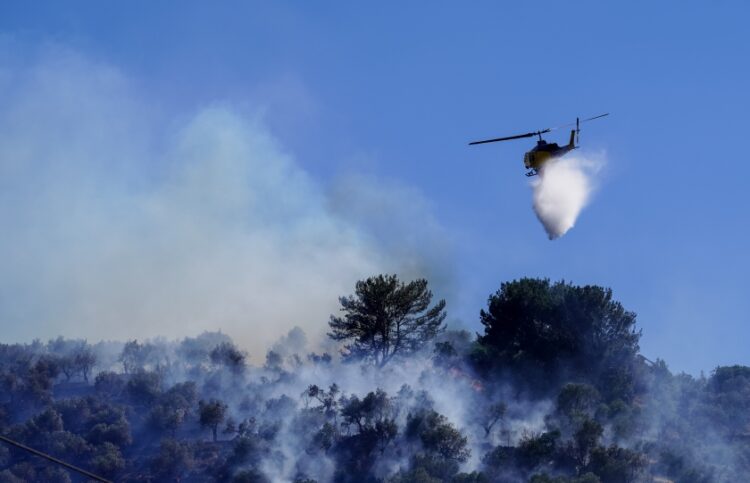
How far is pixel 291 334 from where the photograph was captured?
143 metres

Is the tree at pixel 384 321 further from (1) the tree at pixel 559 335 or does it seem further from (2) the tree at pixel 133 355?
(2) the tree at pixel 133 355

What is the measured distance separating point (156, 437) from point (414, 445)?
91.2 ft

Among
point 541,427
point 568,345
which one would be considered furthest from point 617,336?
point 541,427

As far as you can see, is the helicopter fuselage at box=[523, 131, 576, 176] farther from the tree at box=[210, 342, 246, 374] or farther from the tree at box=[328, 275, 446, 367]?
the tree at box=[210, 342, 246, 374]

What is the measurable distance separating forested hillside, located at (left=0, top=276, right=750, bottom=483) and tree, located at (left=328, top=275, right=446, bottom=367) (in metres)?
0.13

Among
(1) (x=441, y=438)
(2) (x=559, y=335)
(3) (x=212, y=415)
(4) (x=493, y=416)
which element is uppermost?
(2) (x=559, y=335)

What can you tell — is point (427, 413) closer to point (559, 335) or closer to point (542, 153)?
point (559, 335)

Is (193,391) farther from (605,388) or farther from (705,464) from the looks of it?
(705,464)

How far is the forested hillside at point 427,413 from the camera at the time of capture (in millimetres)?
73812

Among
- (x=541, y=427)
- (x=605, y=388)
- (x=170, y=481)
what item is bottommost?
(x=170, y=481)

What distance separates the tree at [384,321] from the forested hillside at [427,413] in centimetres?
13

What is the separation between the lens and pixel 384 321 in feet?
302

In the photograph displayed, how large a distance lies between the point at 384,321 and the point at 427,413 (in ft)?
42.8

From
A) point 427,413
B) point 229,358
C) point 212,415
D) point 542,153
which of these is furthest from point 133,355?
point 542,153
